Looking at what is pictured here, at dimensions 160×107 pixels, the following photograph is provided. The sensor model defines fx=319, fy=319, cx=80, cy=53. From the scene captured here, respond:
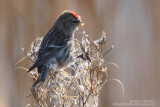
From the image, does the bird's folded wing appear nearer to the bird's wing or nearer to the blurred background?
the bird's wing

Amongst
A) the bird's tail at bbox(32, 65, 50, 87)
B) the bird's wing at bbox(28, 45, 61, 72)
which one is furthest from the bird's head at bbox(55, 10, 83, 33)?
the bird's tail at bbox(32, 65, 50, 87)

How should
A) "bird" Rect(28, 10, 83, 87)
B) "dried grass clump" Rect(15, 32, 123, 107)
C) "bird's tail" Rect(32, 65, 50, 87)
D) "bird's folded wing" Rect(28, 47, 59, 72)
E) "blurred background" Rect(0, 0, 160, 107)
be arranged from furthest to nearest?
"blurred background" Rect(0, 0, 160, 107) < "bird" Rect(28, 10, 83, 87) < "bird's folded wing" Rect(28, 47, 59, 72) < "bird's tail" Rect(32, 65, 50, 87) < "dried grass clump" Rect(15, 32, 123, 107)

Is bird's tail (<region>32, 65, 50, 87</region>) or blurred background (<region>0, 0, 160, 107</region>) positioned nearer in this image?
bird's tail (<region>32, 65, 50, 87</region>)

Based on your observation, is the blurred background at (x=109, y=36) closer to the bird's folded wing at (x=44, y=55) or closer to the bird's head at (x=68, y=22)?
the bird's head at (x=68, y=22)

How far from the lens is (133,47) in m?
3.10

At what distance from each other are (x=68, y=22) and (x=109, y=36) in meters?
0.69

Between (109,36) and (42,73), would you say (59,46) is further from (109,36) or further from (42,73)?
(109,36)

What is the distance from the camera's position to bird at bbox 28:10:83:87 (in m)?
2.09

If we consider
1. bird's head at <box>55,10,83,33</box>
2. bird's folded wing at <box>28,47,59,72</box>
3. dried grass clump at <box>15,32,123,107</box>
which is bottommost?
dried grass clump at <box>15,32,123,107</box>

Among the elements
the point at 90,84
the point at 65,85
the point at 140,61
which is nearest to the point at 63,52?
the point at 65,85

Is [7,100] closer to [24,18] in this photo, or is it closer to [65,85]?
[24,18]

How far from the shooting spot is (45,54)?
2.19 meters

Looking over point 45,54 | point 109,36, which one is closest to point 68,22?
point 45,54

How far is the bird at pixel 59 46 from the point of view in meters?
2.09
